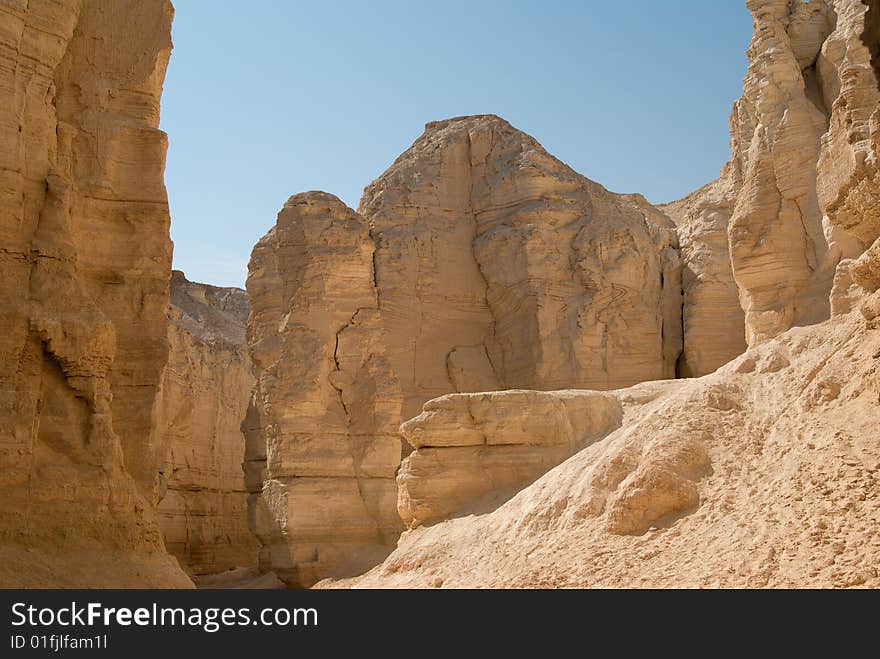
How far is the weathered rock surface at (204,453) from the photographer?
33.0m

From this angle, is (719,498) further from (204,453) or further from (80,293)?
(204,453)

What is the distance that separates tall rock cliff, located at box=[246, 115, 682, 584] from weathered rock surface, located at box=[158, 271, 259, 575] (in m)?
5.67

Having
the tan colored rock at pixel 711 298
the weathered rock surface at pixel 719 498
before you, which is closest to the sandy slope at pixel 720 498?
the weathered rock surface at pixel 719 498

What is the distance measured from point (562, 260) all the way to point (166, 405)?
1304cm

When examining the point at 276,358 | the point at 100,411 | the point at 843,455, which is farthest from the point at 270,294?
the point at 843,455

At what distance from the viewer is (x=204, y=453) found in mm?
35406

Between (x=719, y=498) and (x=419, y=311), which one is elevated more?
(x=419, y=311)

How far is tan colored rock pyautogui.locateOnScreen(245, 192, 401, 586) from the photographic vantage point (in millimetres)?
24453

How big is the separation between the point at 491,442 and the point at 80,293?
364 inches

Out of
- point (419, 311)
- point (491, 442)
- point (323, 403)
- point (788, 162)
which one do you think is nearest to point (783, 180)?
point (788, 162)

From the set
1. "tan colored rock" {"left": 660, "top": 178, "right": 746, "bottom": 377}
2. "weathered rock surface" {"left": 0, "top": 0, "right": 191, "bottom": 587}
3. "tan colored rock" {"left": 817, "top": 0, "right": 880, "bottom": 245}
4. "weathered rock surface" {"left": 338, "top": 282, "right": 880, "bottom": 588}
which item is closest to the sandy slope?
"weathered rock surface" {"left": 338, "top": 282, "right": 880, "bottom": 588}

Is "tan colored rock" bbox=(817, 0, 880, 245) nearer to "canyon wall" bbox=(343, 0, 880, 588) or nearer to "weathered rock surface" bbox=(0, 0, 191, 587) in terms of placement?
"canyon wall" bbox=(343, 0, 880, 588)

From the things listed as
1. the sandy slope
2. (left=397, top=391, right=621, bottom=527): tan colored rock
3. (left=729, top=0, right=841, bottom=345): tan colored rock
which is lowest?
the sandy slope
